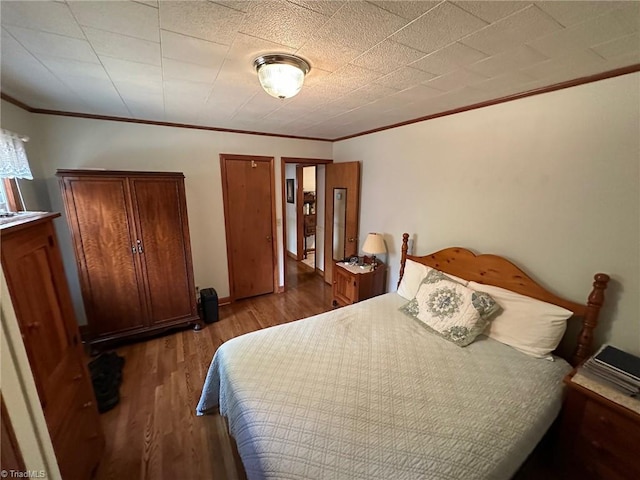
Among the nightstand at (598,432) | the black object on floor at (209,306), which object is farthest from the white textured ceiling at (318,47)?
the black object on floor at (209,306)

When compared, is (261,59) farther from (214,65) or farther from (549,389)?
(549,389)

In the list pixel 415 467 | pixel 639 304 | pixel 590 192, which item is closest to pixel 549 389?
pixel 639 304

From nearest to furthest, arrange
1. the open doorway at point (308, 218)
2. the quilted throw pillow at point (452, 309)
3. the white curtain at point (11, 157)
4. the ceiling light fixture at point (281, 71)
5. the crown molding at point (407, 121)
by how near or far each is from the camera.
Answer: the ceiling light fixture at point (281, 71)
the crown molding at point (407, 121)
the white curtain at point (11, 157)
the quilted throw pillow at point (452, 309)
the open doorway at point (308, 218)

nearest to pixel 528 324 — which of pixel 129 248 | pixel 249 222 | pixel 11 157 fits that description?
pixel 249 222

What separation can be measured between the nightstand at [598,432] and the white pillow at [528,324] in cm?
25

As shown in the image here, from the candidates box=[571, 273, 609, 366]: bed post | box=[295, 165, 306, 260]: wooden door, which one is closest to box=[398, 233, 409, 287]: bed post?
box=[571, 273, 609, 366]: bed post

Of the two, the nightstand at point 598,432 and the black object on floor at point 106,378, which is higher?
the nightstand at point 598,432

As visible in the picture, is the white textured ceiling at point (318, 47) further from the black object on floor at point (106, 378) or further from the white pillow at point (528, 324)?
the black object on floor at point (106, 378)

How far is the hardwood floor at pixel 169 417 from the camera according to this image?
1569 millimetres

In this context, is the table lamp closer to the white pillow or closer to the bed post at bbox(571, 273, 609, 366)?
the white pillow

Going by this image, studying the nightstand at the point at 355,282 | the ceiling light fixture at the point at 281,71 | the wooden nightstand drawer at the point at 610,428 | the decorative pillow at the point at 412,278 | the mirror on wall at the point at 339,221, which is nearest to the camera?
the wooden nightstand drawer at the point at 610,428

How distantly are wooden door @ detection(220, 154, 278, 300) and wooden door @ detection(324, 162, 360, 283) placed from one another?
91 cm

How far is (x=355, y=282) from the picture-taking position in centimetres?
306

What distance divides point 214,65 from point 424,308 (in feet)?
7.29
